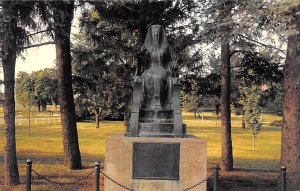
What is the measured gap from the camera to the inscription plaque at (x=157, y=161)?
25.2 ft

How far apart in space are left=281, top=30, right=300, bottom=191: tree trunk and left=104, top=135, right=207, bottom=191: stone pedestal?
3231mm

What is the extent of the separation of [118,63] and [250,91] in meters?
13.9

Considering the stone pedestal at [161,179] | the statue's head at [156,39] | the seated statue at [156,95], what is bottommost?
the stone pedestal at [161,179]

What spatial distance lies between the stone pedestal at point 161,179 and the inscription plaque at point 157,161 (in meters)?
0.06

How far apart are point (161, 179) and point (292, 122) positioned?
4.06 meters

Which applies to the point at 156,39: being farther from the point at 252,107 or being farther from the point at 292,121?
the point at 252,107

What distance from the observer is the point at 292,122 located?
9789 mm

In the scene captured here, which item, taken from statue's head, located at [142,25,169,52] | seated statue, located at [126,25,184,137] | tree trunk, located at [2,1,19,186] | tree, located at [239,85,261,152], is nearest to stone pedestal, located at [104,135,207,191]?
seated statue, located at [126,25,184,137]

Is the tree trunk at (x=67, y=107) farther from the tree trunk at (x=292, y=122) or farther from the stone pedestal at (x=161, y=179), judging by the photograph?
the tree trunk at (x=292, y=122)

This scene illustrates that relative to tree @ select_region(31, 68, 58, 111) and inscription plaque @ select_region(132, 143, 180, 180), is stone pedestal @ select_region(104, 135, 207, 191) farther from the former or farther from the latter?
tree @ select_region(31, 68, 58, 111)

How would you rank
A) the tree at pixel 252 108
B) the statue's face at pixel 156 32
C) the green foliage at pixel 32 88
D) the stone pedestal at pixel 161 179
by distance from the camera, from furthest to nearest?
the tree at pixel 252 108, the green foliage at pixel 32 88, the statue's face at pixel 156 32, the stone pedestal at pixel 161 179

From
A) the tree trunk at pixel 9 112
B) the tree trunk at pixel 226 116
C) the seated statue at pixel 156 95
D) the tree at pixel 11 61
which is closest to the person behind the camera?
the seated statue at pixel 156 95

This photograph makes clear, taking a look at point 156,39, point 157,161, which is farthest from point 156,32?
point 157,161

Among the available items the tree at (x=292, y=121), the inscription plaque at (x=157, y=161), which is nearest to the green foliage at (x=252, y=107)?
the tree at (x=292, y=121)
